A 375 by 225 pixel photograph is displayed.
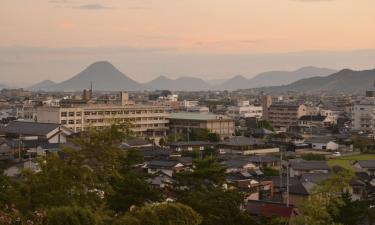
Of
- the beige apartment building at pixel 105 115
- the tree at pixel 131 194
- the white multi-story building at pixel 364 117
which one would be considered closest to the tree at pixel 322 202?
the tree at pixel 131 194

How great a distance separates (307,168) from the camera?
2361 centimetres

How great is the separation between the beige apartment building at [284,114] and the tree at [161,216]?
46.7m

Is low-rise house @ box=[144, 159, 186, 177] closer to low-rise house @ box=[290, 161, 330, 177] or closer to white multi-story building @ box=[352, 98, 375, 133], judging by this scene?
low-rise house @ box=[290, 161, 330, 177]

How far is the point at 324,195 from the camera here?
8953 mm

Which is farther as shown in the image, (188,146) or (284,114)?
(284,114)

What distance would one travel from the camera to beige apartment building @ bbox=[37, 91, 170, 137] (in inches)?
1578

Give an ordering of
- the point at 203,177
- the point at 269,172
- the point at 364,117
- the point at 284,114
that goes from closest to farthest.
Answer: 1. the point at 203,177
2. the point at 269,172
3. the point at 364,117
4. the point at 284,114

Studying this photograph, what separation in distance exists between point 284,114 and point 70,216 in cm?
5038

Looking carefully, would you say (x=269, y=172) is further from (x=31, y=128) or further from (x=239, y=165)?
(x=31, y=128)

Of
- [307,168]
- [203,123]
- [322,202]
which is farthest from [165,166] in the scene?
[203,123]

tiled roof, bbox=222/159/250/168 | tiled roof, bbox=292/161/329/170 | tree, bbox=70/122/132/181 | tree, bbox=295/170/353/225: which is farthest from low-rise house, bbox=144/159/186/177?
tree, bbox=70/122/132/181

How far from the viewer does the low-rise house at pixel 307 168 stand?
23009 millimetres

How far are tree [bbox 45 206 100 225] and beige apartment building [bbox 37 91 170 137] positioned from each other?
30568mm

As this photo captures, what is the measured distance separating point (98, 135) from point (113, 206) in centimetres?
330
